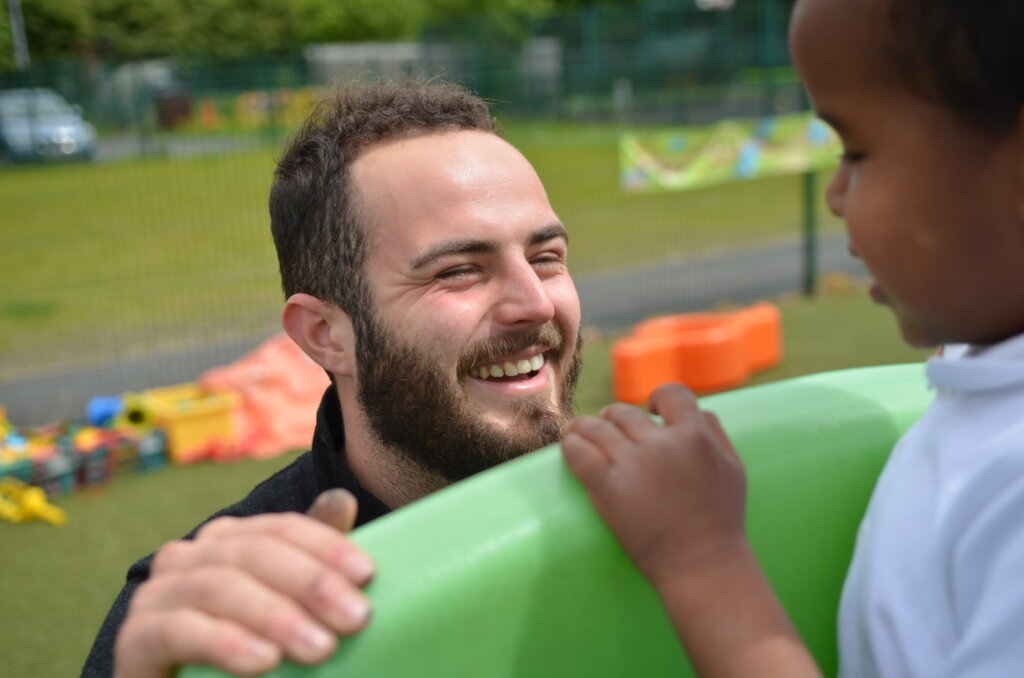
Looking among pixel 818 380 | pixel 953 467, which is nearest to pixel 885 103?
pixel 953 467

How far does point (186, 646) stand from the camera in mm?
836

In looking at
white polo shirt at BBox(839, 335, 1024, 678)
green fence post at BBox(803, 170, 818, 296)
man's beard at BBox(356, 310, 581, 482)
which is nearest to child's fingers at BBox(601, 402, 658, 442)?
white polo shirt at BBox(839, 335, 1024, 678)

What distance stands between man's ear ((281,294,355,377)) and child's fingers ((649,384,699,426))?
40.4 inches

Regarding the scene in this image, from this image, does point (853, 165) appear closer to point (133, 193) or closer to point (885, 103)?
point (885, 103)

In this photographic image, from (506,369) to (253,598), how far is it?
1041 millimetres

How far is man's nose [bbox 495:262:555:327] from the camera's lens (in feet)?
5.94

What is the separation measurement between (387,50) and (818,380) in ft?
115

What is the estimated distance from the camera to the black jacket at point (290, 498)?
1.61 m

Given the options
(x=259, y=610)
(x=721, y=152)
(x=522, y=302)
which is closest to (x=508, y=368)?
(x=522, y=302)

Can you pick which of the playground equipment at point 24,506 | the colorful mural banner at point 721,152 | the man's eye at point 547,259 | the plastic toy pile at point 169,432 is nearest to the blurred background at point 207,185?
the colorful mural banner at point 721,152

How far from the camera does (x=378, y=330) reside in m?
1.88

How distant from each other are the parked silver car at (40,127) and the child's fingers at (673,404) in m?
6.26

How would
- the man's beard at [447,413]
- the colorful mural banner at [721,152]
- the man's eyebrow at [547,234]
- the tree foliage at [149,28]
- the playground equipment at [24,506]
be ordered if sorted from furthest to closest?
the colorful mural banner at [721,152], the playground equipment at [24,506], the tree foliage at [149,28], the man's eyebrow at [547,234], the man's beard at [447,413]

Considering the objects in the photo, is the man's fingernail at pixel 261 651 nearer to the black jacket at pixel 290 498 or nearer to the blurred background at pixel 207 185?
the black jacket at pixel 290 498
